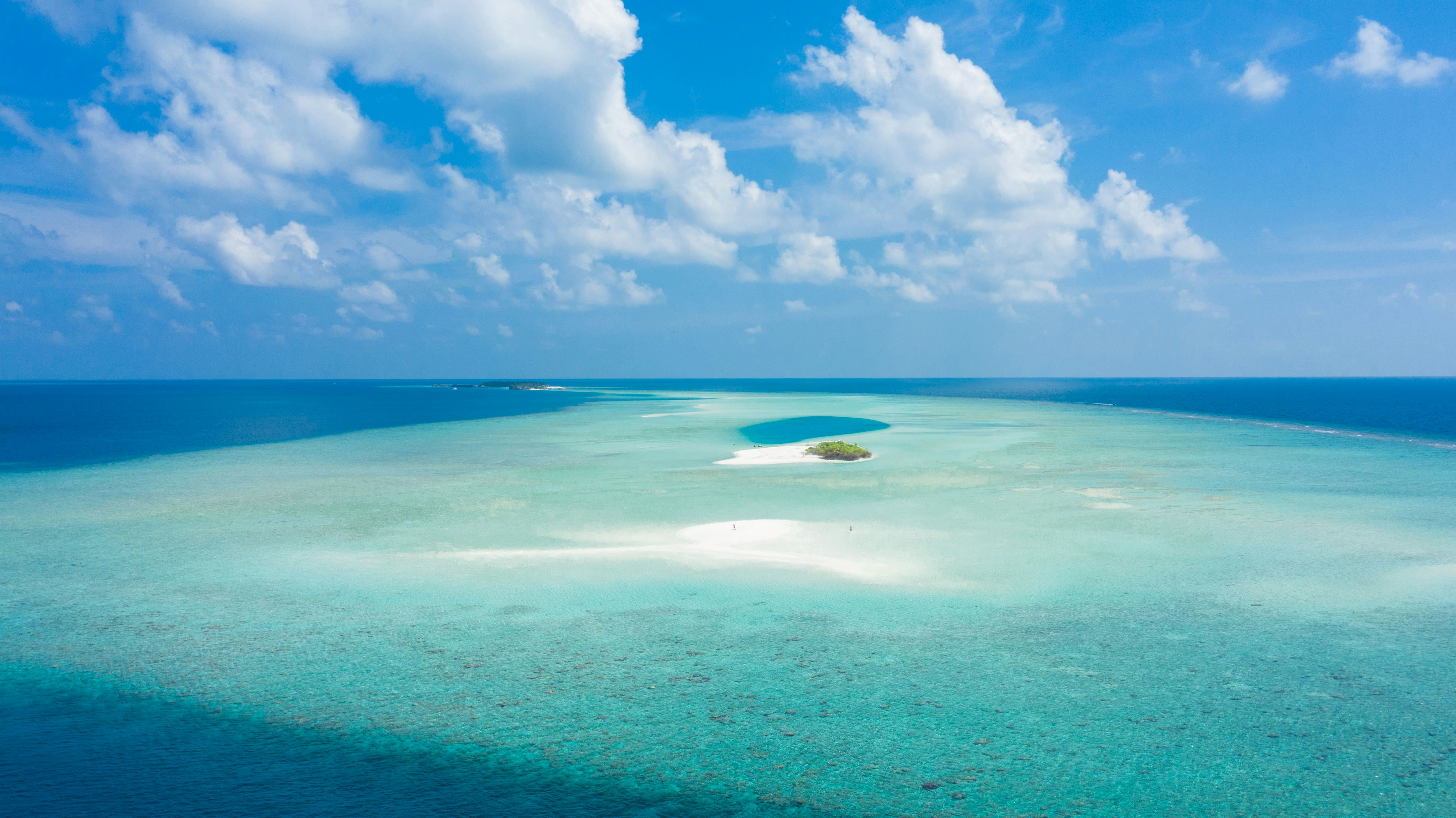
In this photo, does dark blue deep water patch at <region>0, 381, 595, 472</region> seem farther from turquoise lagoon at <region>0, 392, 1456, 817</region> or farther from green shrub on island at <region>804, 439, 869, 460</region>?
green shrub on island at <region>804, 439, 869, 460</region>

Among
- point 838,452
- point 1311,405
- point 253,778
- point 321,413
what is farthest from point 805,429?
point 1311,405

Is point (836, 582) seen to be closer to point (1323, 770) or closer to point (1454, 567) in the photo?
point (1323, 770)

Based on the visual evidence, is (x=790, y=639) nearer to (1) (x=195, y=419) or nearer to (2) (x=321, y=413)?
(1) (x=195, y=419)

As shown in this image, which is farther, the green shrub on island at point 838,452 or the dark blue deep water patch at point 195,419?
the dark blue deep water patch at point 195,419

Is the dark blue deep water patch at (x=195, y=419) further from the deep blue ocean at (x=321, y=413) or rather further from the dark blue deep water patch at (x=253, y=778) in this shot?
the dark blue deep water patch at (x=253, y=778)

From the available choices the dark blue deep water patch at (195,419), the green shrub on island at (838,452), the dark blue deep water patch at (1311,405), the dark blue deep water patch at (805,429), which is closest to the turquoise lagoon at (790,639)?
the green shrub on island at (838,452)

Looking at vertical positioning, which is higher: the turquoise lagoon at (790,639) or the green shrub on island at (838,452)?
the green shrub on island at (838,452)
